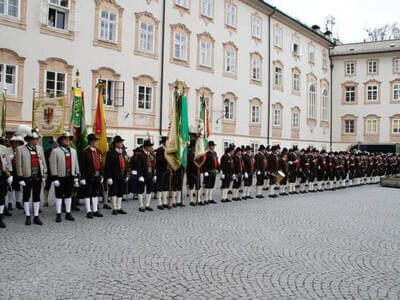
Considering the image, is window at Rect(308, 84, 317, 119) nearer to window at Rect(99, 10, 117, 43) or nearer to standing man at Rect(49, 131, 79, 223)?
window at Rect(99, 10, 117, 43)

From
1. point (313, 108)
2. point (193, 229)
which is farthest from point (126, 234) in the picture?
point (313, 108)

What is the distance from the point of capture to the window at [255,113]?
30.4 m

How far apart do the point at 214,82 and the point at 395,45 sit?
24635 mm

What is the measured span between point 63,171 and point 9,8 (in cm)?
1098

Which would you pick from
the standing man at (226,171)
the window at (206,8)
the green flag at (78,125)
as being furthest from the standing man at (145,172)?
the window at (206,8)

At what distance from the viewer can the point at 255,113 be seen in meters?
30.8

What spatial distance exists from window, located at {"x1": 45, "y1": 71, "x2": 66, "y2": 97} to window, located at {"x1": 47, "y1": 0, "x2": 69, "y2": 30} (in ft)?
7.23

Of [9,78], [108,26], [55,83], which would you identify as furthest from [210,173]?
[108,26]

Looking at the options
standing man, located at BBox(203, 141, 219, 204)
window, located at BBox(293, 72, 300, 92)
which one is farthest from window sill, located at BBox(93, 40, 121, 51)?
window, located at BBox(293, 72, 300, 92)

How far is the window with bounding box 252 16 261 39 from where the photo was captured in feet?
100

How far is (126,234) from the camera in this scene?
26.5 ft

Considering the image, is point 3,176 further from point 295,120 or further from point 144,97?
point 295,120

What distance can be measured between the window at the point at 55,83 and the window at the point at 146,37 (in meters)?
5.09

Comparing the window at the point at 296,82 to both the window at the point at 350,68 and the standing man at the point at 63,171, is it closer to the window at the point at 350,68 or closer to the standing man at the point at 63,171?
the window at the point at 350,68
